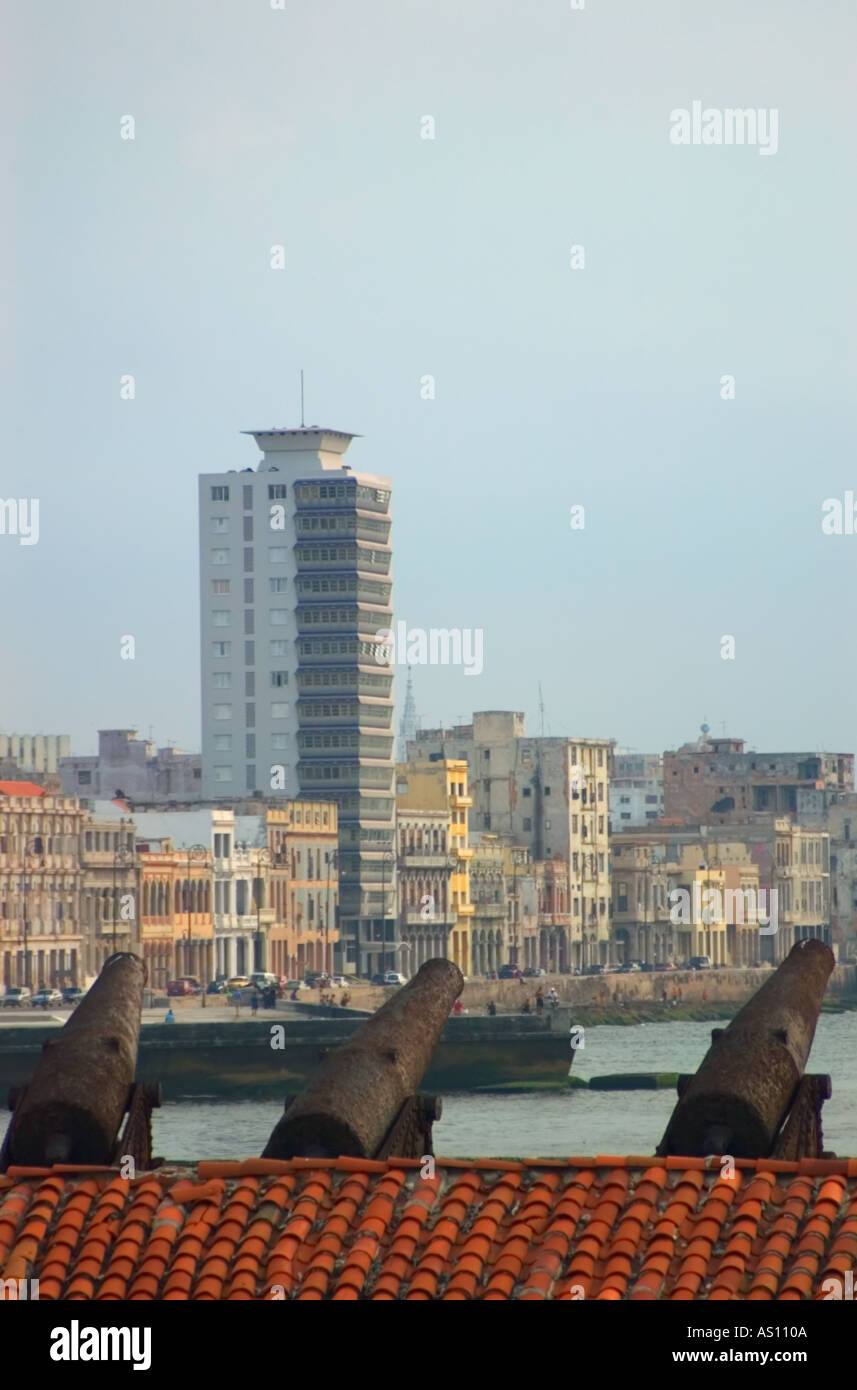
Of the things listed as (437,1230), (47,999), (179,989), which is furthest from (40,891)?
(437,1230)

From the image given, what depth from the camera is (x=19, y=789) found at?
453 ft

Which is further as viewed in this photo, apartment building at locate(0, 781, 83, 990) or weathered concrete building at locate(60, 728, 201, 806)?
weathered concrete building at locate(60, 728, 201, 806)

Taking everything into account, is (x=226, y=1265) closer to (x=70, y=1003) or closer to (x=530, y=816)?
(x=70, y=1003)

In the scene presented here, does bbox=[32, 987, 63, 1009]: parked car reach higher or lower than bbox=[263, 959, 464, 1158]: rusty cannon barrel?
lower

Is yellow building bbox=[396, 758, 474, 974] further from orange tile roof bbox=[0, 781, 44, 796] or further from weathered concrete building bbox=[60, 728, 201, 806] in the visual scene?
orange tile roof bbox=[0, 781, 44, 796]

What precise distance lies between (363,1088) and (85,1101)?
1.83 metres

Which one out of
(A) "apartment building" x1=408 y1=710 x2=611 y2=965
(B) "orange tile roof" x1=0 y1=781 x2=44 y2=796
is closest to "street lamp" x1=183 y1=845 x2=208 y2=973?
(B) "orange tile roof" x1=0 y1=781 x2=44 y2=796

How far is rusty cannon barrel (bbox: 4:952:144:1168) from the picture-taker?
1964cm

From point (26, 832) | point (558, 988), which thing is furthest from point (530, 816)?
point (26, 832)

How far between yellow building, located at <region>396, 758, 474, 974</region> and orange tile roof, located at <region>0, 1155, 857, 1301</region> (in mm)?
152872

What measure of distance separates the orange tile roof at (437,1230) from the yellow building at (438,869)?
502ft

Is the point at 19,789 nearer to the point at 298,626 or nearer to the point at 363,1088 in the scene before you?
the point at 298,626

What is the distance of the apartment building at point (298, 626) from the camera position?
593ft

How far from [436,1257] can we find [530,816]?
565 ft
